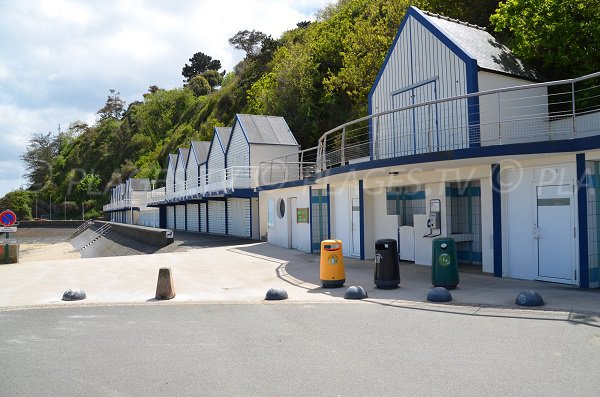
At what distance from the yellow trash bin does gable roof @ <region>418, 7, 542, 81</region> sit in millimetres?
6661

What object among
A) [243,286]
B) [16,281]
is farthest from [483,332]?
[16,281]

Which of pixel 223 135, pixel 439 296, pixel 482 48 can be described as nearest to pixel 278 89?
pixel 223 135

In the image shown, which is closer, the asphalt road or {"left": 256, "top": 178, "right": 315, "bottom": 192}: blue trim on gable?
the asphalt road

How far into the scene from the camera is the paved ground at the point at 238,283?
10.1m

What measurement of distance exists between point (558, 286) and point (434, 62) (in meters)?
7.49

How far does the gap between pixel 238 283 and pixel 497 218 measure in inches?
262

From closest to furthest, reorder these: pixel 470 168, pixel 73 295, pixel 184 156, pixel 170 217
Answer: pixel 73 295 → pixel 470 168 → pixel 184 156 → pixel 170 217

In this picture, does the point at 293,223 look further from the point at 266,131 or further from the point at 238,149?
the point at 238,149

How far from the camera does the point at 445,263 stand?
36.2 feet

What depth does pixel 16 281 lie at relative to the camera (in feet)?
46.2

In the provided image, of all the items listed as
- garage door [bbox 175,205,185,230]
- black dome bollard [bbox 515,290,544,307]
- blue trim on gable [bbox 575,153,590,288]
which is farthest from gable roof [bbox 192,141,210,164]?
black dome bollard [bbox 515,290,544,307]

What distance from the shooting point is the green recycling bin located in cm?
1103

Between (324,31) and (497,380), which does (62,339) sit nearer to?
(497,380)

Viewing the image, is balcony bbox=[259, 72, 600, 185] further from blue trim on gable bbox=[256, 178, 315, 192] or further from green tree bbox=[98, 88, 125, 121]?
green tree bbox=[98, 88, 125, 121]
